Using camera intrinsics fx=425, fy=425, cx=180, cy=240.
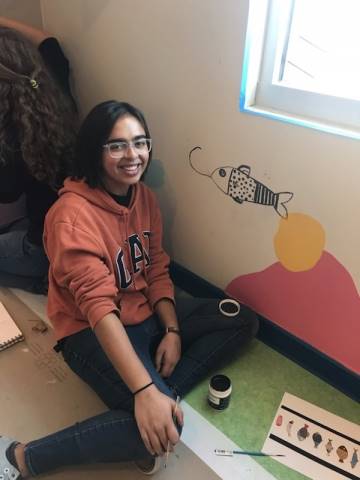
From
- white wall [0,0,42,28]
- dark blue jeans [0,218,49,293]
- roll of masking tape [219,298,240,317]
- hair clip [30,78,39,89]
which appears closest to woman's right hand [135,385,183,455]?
roll of masking tape [219,298,240,317]

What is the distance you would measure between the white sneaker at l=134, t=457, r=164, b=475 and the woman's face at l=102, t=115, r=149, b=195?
704 mm

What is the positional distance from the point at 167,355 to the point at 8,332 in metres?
0.56

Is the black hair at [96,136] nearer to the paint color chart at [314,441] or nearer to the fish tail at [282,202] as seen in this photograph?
the fish tail at [282,202]

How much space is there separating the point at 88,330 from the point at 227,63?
81 centimetres

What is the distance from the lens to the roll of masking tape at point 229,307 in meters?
1.32

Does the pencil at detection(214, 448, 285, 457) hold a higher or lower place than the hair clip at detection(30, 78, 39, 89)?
lower

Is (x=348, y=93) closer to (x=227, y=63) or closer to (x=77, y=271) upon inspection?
(x=227, y=63)

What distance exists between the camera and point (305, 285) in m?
1.24

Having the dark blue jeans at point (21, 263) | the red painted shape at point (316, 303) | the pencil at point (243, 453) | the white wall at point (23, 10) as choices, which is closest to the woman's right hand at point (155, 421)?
the pencil at point (243, 453)

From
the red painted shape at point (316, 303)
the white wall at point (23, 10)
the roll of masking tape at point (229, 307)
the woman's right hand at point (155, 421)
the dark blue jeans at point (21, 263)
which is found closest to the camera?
the woman's right hand at point (155, 421)

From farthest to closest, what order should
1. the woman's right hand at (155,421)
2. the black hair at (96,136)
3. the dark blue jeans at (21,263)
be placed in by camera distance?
the dark blue jeans at (21,263) < the black hair at (96,136) < the woman's right hand at (155,421)

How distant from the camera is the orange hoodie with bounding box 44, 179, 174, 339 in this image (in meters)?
1.04

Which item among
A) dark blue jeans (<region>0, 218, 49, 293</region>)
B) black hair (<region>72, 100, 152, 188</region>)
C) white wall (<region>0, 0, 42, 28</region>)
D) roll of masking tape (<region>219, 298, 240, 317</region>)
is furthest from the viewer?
white wall (<region>0, 0, 42, 28</region>)

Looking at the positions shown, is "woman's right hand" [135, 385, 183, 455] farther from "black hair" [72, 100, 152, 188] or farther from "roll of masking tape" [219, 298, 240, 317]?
"black hair" [72, 100, 152, 188]
